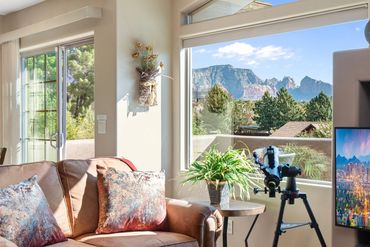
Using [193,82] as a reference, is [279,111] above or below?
below

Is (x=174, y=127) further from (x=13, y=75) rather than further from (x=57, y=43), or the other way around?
(x=13, y=75)

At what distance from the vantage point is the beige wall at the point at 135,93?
424 cm

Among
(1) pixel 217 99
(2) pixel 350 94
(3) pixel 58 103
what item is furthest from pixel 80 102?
(2) pixel 350 94

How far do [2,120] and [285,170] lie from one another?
4.35 m

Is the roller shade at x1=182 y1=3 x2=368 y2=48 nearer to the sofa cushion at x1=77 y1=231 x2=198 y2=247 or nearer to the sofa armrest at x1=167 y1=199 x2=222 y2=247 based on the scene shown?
the sofa armrest at x1=167 y1=199 x2=222 y2=247

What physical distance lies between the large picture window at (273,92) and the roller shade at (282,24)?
0.17 ft

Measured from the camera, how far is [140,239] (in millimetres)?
2984

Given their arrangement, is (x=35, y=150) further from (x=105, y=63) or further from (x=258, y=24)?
(x=258, y=24)

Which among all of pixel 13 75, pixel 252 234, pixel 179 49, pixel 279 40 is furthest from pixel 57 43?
pixel 252 234

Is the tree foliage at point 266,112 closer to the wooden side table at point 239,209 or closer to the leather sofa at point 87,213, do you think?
the wooden side table at point 239,209

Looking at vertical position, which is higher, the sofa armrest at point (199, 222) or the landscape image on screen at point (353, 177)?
the landscape image on screen at point (353, 177)

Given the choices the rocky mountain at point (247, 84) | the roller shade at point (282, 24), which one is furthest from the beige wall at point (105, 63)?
the rocky mountain at point (247, 84)

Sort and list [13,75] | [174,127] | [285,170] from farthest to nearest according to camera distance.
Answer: [13,75] < [174,127] < [285,170]

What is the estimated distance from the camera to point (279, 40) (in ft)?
12.3
